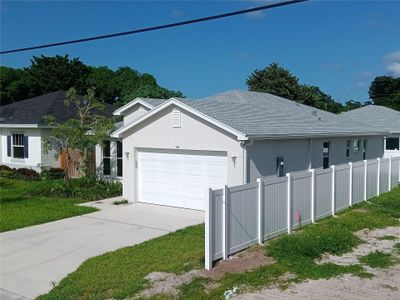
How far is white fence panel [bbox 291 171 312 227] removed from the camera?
11734 mm

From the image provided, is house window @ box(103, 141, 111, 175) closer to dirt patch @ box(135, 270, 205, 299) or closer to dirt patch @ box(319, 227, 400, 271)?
dirt patch @ box(319, 227, 400, 271)

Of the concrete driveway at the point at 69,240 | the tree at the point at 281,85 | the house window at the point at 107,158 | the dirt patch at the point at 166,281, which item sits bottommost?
the concrete driveway at the point at 69,240

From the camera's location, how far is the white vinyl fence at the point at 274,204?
29.5 ft

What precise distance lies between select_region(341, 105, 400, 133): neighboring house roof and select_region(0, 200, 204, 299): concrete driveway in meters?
20.1

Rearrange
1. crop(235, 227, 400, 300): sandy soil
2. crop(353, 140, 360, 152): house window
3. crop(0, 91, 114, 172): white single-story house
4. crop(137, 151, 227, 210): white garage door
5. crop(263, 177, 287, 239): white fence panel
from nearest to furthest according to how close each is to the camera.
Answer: crop(235, 227, 400, 300): sandy soil
crop(263, 177, 287, 239): white fence panel
crop(137, 151, 227, 210): white garage door
crop(353, 140, 360, 152): house window
crop(0, 91, 114, 172): white single-story house

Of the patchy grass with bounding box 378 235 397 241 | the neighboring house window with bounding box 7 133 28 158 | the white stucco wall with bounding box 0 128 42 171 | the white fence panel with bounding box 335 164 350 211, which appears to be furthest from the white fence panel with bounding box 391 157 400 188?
the neighboring house window with bounding box 7 133 28 158

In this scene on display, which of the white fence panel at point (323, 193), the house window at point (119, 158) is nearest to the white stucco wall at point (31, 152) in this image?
the house window at point (119, 158)

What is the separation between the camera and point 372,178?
17.3m

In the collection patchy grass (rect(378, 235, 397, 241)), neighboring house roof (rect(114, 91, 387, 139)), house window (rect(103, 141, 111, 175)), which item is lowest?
patchy grass (rect(378, 235, 397, 241))

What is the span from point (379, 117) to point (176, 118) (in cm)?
2246

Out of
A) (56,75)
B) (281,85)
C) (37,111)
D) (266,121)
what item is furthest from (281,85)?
(266,121)

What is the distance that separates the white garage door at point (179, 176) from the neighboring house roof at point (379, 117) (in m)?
18.4

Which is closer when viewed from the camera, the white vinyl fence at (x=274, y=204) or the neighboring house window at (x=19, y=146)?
the white vinyl fence at (x=274, y=204)

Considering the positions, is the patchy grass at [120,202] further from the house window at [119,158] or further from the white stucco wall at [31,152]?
the white stucco wall at [31,152]
